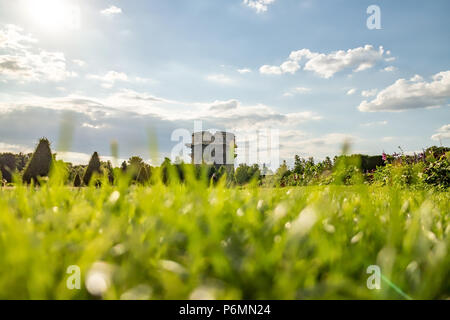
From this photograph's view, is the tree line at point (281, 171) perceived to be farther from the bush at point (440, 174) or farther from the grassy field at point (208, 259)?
the grassy field at point (208, 259)

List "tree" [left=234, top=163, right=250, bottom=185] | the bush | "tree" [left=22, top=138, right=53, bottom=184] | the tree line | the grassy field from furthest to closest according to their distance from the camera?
"tree" [left=22, top=138, right=53, bottom=184] → the bush → "tree" [left=234, top=163, right=250, bottom=185] → the tree line → the grassy field

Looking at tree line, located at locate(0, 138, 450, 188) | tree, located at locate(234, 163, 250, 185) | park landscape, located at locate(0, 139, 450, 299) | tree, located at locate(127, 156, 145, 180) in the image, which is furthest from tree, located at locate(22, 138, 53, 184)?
park landscape, located at locate(0, 139, 450, 299)

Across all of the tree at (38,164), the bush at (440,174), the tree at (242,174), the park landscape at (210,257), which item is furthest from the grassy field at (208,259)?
the tree at (38,164)

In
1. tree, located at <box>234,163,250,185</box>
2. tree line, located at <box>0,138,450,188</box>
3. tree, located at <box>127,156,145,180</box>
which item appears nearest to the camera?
tree, located at <box>127,156,145,180</box>

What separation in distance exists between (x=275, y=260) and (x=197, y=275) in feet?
1.06

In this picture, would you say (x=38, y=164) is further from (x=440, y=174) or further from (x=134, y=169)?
(x=440, y=174)

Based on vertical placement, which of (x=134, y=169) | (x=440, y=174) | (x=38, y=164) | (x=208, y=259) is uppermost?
(x=38, y=164)

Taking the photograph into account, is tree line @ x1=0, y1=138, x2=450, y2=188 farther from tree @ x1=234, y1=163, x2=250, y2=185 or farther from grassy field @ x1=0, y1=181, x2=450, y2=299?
grassy field @ x1=0, y1=181, x2=450, y2=299

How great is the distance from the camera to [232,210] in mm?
2199

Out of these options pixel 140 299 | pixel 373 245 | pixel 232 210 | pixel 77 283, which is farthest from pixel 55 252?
pixel 373 245

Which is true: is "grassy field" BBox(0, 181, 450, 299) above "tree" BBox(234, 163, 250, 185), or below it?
below

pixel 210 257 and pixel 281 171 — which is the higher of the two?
pixel 281 171

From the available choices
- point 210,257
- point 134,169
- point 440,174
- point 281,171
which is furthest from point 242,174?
point 440,174
